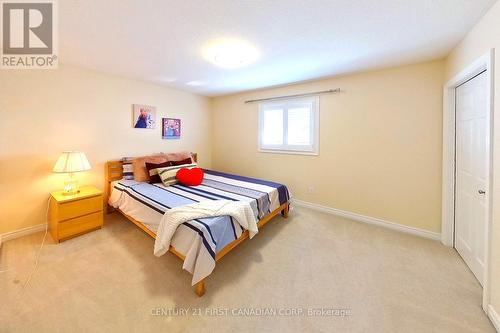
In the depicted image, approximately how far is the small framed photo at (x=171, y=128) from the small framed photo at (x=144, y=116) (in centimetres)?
21

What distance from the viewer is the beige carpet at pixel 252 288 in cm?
143

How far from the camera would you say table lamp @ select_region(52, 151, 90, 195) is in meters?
2.45

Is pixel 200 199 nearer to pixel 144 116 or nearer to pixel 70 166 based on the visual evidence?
pixel 70 166

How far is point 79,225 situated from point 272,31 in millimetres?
3153

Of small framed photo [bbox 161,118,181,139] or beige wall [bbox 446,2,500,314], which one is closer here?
beige wall [bbox 446,2,500,314]

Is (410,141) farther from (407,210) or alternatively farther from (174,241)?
(174,241)

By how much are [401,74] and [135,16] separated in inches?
122

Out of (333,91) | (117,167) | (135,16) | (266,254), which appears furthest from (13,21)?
(333,91)

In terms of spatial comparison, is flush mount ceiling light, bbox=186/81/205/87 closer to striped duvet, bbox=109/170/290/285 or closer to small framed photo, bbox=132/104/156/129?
small framed photo, bbox=132/104/156/129

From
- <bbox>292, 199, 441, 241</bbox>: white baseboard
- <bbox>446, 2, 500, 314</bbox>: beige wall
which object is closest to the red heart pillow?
<bbox>292, 199, 441, 241</bbox>: white baseboard

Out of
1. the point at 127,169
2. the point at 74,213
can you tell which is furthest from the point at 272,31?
the point at 74,213

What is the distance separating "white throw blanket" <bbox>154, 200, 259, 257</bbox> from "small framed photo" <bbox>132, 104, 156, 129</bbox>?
2215mm

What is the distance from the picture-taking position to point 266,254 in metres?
2.26

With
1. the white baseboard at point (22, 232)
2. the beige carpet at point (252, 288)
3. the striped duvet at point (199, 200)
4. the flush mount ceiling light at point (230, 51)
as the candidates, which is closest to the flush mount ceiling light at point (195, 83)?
the flush mount ceiling light at point (230, 51)
